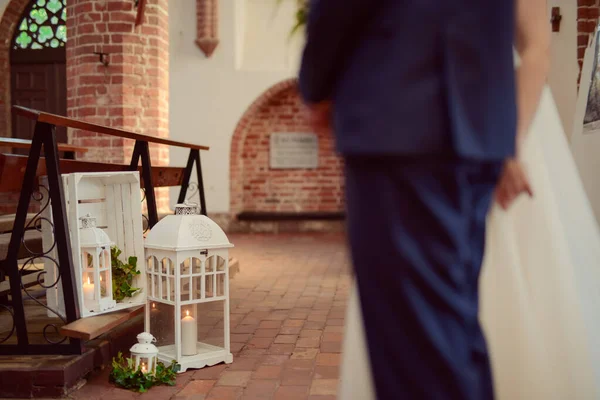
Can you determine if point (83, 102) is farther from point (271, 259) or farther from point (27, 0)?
point (27, 0)

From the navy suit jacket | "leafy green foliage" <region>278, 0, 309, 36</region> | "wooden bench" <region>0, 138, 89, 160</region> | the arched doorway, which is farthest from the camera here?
the arched doorway

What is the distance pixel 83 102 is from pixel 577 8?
4482 mm

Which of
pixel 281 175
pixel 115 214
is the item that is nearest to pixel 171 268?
pixel 115 214

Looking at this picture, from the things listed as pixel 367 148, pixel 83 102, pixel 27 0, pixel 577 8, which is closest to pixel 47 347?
pixel 367 148

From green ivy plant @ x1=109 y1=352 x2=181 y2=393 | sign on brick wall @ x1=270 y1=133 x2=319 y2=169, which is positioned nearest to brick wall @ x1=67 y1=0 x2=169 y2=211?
green ivy plant @ x1=109 y1=352 x2=181 y2=393

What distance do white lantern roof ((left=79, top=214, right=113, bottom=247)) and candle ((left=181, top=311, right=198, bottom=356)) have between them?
1.68 ft

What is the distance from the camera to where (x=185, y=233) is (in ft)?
10.1

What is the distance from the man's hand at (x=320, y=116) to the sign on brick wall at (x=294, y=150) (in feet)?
35.2

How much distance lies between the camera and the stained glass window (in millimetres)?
11023

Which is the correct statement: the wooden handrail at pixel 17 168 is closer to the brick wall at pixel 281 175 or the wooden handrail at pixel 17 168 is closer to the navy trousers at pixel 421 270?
the navy trousers at pixel 421 270

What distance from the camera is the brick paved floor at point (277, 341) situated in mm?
2826

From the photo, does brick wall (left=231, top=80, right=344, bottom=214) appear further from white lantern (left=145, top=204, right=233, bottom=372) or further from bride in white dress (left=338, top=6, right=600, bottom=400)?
bride in white dress (left=338, top=6, right=600, bottom=400)

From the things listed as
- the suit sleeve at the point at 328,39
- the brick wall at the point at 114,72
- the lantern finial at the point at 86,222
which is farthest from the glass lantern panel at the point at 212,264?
the brick wall at the point at 114,72

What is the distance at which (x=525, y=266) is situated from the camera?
1919 mm
